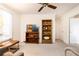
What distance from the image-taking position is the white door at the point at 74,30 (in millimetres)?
8438

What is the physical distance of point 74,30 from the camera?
8609 millimetres

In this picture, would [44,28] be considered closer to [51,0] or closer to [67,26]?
[67,26]

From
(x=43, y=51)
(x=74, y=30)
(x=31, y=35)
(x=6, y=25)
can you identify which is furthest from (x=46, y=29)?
(x=43, y=51)

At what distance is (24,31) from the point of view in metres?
9.52

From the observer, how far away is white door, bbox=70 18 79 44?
844 cm

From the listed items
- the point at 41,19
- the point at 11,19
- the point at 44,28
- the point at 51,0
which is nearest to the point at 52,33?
the point at 44,28

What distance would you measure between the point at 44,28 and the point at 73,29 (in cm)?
A: 203

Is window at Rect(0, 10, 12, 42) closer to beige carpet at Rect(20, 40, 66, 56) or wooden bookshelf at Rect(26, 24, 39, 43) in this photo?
beige carpet at Rect(20, 40, 66, 56)

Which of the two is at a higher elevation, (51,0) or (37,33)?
(51,0)

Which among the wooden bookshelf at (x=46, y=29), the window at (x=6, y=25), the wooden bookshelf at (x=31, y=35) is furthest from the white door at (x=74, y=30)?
the window at (x=6, y=25)

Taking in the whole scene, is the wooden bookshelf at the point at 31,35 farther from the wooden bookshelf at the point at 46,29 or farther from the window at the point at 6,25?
the window at the point at 6,25

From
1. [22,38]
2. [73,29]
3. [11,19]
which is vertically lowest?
[22,38]

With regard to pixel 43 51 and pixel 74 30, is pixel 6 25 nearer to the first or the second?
pixel 43 51

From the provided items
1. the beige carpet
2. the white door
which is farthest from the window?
the white door
